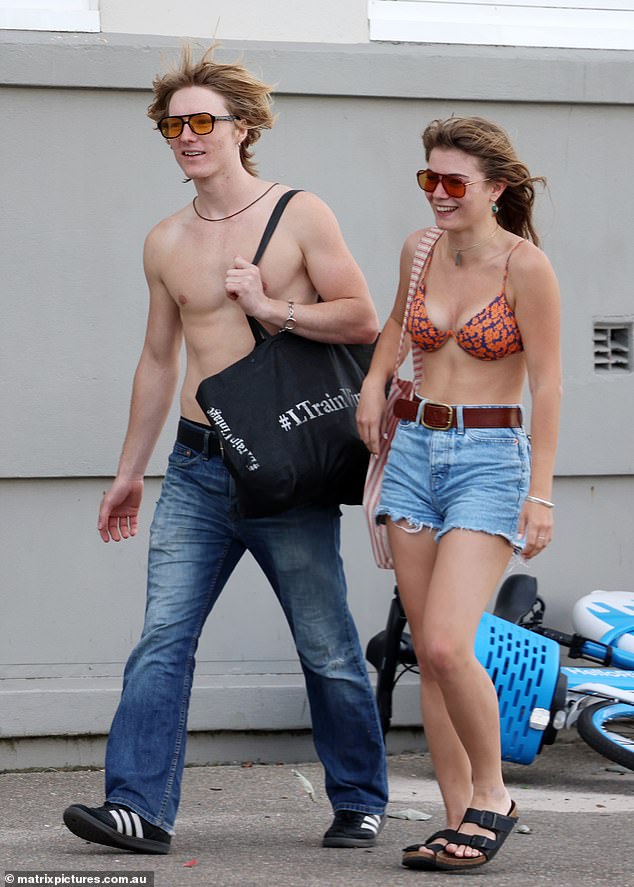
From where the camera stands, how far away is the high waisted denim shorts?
3.70m

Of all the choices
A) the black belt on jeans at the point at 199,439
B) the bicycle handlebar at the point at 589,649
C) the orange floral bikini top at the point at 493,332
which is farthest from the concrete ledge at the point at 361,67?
the bicycle handlebar at the point at 589,649

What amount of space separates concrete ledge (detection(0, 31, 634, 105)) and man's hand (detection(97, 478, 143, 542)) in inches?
74.9

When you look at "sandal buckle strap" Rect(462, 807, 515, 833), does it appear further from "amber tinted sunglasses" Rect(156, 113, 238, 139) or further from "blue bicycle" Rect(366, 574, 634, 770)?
"amber tinted sunglasses" Rect(156, 113, 238, 139)

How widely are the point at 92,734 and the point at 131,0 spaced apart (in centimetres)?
295

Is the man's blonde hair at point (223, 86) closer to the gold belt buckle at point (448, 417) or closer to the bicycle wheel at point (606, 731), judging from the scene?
the gold belt buckle at point (448, 417)

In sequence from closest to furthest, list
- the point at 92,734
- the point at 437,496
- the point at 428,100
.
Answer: the point at 437,496 → the point at 92,734 → the point at 428,100

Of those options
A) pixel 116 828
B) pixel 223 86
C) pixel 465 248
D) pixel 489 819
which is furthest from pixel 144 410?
pixel 489 819

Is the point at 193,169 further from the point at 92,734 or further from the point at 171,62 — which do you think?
the point at 92,734

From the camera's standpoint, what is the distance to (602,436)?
596 centimetres

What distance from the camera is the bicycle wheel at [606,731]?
5016mm

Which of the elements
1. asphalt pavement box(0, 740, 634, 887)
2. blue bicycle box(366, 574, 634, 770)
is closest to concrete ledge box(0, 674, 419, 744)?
asphalt pavement box(0, 740, 634, 887)

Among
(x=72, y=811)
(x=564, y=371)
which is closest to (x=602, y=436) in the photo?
(x=564, y=371)

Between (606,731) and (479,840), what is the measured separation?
154 centimetres

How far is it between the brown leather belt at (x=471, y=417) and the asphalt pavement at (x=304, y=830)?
1.21 metres
